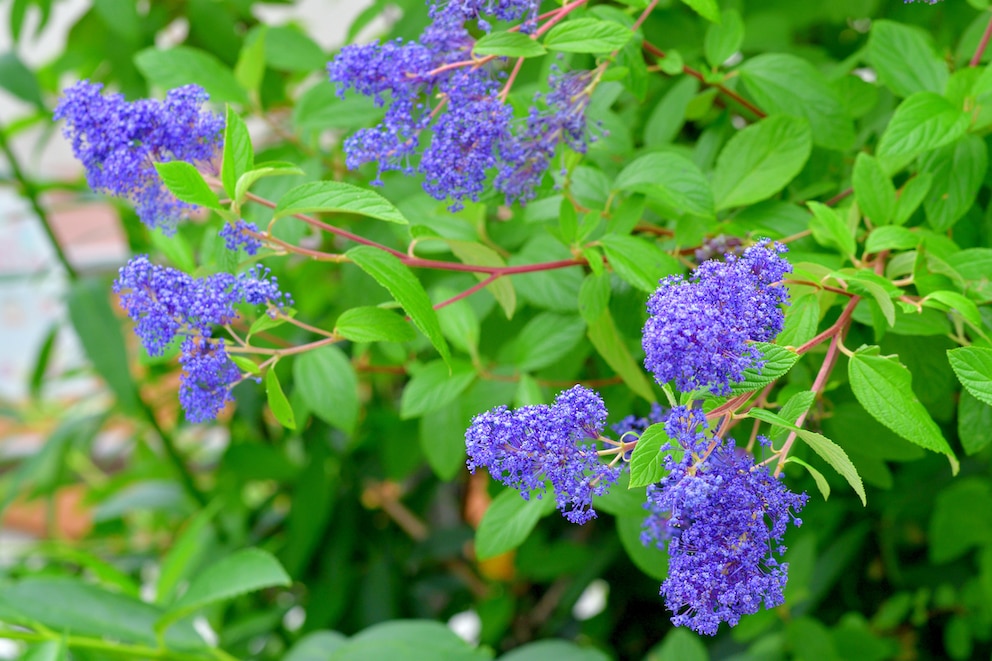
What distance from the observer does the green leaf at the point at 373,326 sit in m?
0.41

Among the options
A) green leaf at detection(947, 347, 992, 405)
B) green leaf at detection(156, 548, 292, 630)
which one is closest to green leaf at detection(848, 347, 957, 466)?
green leaf at detection(947, 347, 992, 405)

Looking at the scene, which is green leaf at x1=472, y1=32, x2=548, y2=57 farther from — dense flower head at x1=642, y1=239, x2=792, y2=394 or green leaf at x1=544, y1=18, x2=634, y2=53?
dense flower head at x1=642, y1=239, x2=792, y2=394

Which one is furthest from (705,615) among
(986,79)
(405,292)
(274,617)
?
(274,617)

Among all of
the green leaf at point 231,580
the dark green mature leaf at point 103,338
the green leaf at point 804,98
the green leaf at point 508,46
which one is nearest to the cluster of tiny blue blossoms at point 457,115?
the green leaf at point 508,46

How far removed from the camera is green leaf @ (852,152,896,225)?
1.45 ft

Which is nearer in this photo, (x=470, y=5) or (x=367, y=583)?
(x=470, y=5)

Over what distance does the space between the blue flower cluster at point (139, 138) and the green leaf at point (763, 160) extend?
25cm

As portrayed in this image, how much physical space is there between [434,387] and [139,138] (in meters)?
0.20

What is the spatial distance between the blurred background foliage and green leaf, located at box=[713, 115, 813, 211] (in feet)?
0.06

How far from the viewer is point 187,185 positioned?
1.29 feet

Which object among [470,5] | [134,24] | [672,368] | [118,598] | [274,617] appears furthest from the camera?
[274,617]

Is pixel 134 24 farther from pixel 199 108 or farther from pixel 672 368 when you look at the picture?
pixel 672 368

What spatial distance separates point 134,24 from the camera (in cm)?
81

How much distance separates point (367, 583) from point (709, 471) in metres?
0.72
